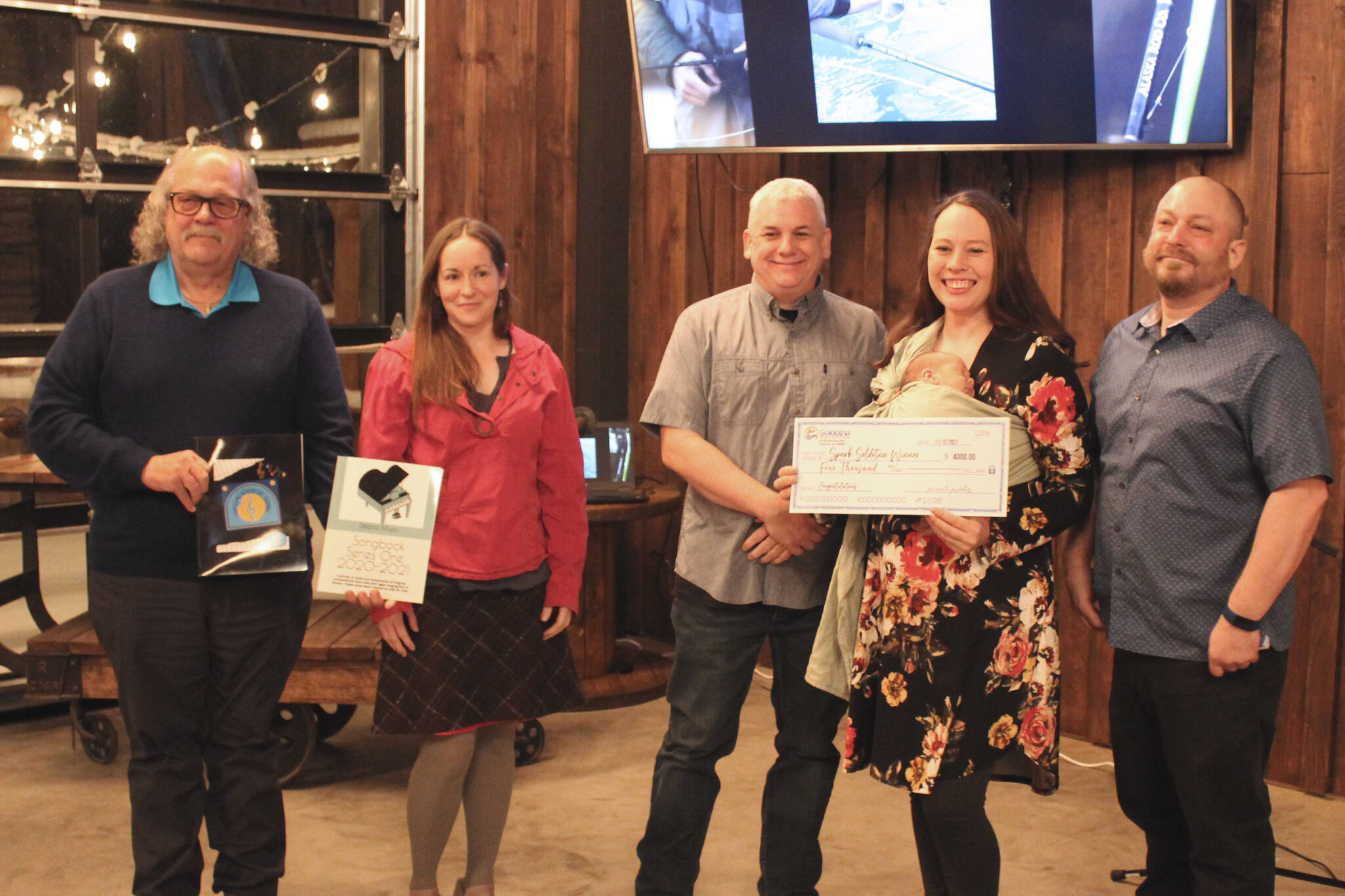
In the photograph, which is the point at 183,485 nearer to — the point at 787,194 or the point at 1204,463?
the point at 787,194

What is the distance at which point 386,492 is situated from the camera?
2.38 meters

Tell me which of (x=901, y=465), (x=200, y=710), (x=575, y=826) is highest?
(x=901, y=465)

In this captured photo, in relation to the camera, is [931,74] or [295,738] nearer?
[295,738]

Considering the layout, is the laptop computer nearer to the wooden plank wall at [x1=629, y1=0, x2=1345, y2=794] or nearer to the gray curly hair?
the wooden plank wall at [x1=629, y1=0, x2=1345, y2=794]

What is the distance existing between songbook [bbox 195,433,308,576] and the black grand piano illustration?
Result: 12cm

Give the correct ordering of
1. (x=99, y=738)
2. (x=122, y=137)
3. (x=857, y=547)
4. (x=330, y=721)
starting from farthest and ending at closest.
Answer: (x=122, y=137)
(x=330, y=721)
(x=99, y=738)
(x=857, y=547)

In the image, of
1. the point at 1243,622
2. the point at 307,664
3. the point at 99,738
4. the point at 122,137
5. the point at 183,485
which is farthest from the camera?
the point at 122,137

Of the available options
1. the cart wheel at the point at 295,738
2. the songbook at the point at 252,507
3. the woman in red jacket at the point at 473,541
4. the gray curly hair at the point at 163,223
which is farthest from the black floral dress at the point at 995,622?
the cart wheel at the point at 295,738

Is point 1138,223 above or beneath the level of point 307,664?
above

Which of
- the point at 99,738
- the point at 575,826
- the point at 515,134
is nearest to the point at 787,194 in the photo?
the point at 575,826

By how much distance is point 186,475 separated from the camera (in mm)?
2217

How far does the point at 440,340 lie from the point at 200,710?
844mm

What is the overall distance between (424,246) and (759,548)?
2.60 metres

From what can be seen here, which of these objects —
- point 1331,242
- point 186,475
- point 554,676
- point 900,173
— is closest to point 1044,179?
point 900,173
